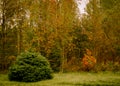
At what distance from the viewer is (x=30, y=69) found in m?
22.8

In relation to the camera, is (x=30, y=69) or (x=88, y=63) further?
(x=88, y=63)

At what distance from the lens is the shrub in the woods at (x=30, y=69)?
74.3 ft

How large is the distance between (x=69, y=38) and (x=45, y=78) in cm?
947

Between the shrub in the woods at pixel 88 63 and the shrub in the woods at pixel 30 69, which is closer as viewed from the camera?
the shrub in the woods at pixel 30 69

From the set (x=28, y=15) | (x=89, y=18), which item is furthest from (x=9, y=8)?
(x=89, y=18)

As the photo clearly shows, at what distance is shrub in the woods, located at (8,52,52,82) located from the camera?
22656mm

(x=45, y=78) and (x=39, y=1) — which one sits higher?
(x=39, y=1)

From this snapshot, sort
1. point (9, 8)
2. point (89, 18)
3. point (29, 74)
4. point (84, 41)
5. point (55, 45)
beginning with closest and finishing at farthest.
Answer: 1. point (29, 74)
2. point (9, 8)
3. point (55, 45)
4. point (89, 18)
5. point (84, 41)

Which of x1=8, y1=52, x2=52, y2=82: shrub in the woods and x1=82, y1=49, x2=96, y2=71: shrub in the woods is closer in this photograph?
x1=8, y1=52, x2=52, y2=82: shrub in the woods

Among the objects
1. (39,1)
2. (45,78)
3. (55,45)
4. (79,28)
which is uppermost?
(39,1)

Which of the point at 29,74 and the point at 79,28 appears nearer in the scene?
the point at 29,74

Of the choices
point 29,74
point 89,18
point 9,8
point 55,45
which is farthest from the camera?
point 89,18

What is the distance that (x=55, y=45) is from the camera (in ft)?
108

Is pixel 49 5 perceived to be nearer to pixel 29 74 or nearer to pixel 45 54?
pixel 45 54
